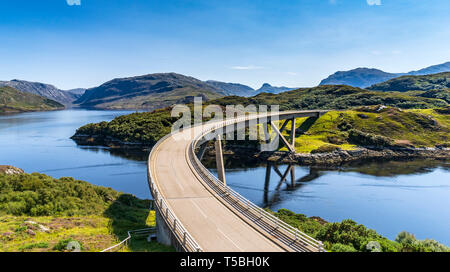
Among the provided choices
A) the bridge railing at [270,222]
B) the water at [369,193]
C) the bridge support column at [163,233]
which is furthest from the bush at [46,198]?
the water at [369,193]

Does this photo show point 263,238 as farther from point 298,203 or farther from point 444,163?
point 444,163

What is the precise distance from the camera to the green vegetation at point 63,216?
17656 millimetres

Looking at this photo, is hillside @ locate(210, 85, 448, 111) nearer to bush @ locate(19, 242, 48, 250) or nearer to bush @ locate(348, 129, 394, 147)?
bush @ locate(348, 129, 394, 147)

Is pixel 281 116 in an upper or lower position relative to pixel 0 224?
upper

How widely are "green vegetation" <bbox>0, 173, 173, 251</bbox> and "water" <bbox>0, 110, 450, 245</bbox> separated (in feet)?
57.1

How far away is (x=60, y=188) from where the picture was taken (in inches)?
1189

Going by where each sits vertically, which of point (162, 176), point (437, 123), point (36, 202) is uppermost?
point (437, 123)

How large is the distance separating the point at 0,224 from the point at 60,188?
10.9 meters

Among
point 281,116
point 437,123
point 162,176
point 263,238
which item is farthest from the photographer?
point 437,123

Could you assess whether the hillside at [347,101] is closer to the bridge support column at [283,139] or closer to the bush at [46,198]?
the bridge support column at [283,139]

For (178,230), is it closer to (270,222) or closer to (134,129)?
(270,222)

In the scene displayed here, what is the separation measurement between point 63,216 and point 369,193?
52.5 meters

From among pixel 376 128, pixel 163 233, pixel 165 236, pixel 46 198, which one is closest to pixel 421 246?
pixel 165 236
